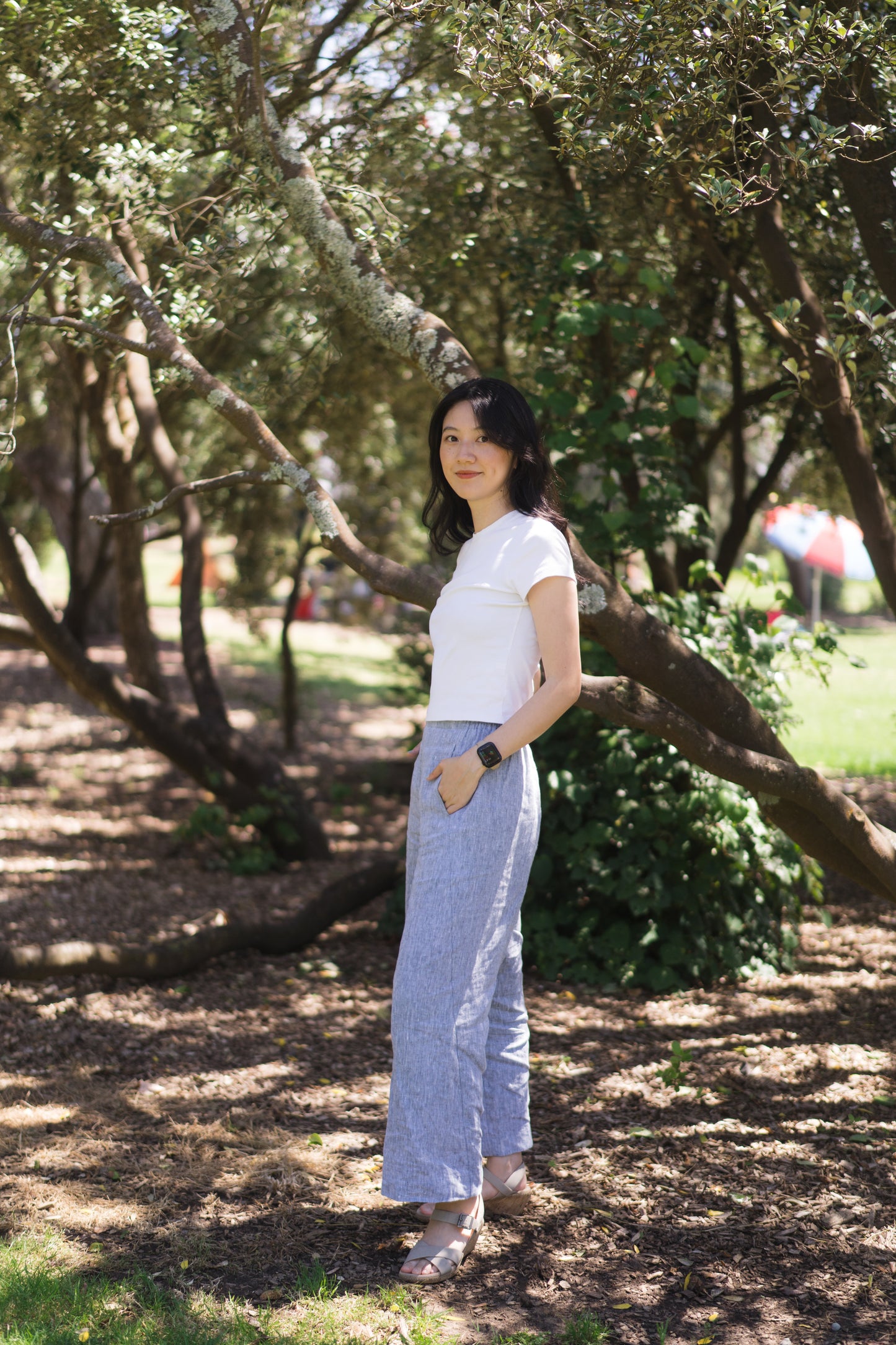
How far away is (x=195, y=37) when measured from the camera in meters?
4.60

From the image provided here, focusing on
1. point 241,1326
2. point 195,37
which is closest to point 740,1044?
point 241,1326

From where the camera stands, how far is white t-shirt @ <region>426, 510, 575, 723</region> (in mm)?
2656

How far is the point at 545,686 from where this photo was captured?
8.59ft

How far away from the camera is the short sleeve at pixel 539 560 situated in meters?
2.63

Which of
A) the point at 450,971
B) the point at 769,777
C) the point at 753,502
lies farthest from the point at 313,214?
the point at 753,502

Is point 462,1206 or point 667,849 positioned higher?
point 667,849

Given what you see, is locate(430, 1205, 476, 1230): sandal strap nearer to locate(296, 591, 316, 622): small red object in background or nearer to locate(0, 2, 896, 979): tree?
locate(0, 2, 896, 979): tree

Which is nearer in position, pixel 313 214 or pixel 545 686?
pixel 545 686

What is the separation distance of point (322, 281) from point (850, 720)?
8.83m

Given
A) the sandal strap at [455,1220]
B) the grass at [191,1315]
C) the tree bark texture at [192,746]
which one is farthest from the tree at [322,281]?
the grass at [191,1315]

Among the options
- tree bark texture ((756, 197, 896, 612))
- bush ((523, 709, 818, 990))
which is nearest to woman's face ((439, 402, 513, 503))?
tree bark texture ((756, 197, 896, 612))

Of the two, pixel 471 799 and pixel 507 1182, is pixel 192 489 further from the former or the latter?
pixel 507 1182

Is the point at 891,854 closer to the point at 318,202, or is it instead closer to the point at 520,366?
the point at 318,202

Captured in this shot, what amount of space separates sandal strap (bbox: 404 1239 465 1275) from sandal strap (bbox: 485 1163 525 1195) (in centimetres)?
29
